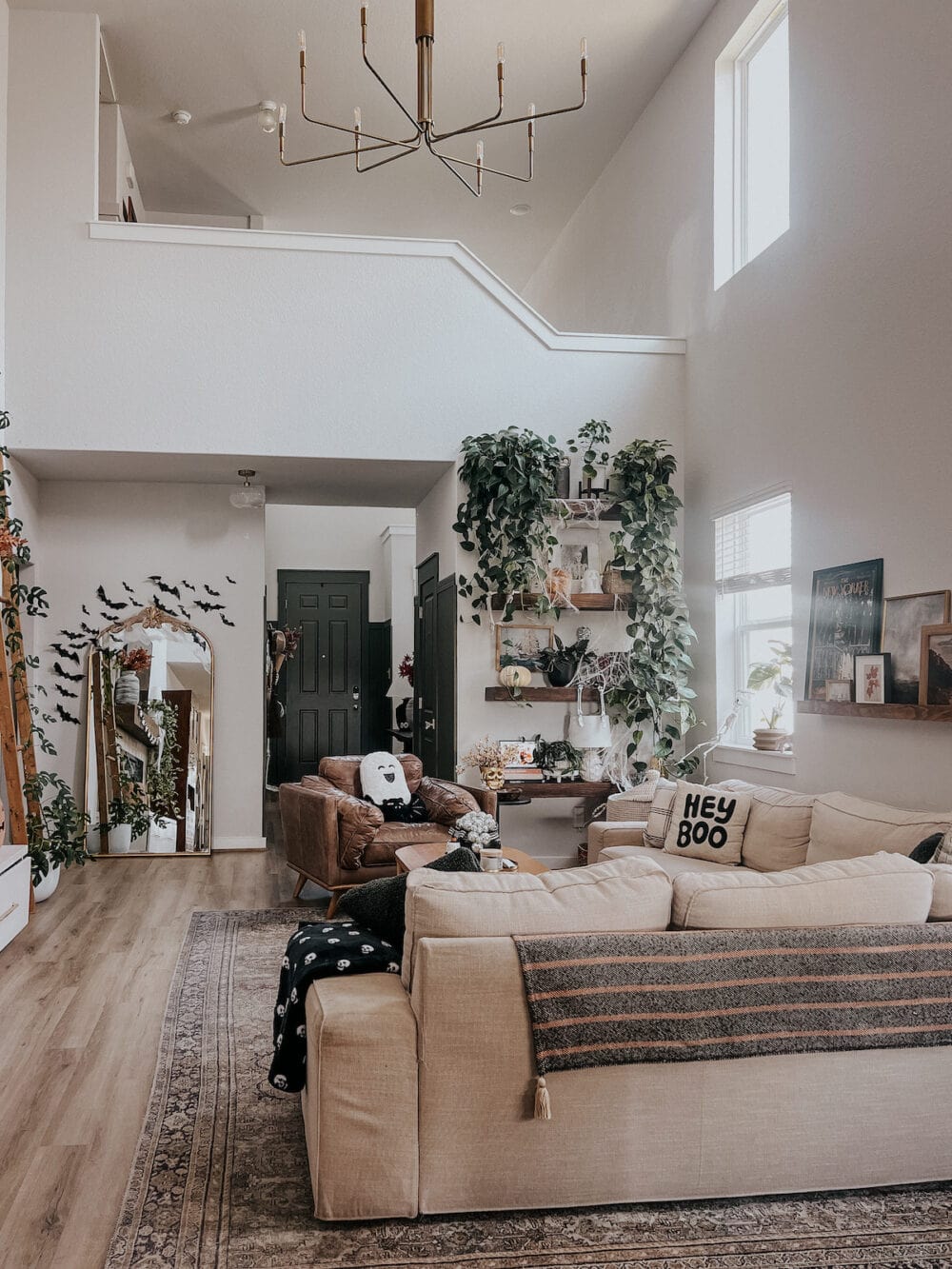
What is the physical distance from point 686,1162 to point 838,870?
2.59ft

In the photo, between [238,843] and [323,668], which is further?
[323,668]

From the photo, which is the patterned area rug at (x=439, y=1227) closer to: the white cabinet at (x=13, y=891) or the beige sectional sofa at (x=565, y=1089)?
the beige sectional sofa at (x=565, y=1089)

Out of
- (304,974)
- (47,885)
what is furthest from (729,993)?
(47,885)

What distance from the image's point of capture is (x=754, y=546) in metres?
5.79

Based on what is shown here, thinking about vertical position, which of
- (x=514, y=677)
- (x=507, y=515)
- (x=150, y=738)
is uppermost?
(x=507, y=515)

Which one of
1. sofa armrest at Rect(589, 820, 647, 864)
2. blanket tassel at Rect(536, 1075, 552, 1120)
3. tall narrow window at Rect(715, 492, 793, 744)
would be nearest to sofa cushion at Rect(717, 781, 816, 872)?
sofa armrest at Rect(589, 820, 647, 864)

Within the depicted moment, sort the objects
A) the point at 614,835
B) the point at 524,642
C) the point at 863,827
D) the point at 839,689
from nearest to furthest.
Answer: the point at 863,827 → the point at 839,689 → the point at 614,835 → the point at 524,642

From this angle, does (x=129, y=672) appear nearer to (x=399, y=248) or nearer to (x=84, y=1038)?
(x=399, y=248)

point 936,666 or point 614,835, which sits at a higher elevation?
point 936,666

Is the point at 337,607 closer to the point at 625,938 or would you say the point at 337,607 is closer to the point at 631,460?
the point at 631,460

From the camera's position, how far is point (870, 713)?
4.28m

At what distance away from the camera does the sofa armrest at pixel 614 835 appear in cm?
512

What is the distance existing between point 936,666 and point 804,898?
1.63 metres

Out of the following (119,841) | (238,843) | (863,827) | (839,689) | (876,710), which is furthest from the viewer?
(238,843)
